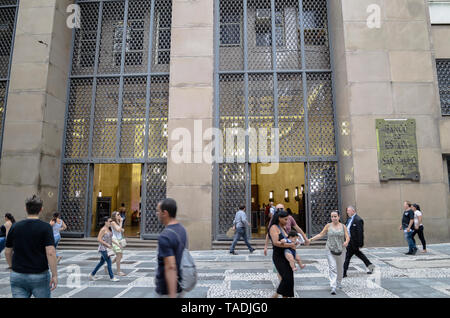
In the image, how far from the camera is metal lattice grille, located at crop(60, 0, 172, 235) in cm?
1223

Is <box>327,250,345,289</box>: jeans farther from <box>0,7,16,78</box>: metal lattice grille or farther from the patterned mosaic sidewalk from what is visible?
<box>0,7,16,78</box>: metal lattice grille

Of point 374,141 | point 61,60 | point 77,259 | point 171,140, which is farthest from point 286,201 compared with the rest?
point 61,60

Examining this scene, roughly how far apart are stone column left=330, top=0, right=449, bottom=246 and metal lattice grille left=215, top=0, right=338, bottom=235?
34.1 inches

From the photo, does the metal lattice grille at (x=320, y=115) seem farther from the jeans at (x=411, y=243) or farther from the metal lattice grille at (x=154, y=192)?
the metal lattice grille at (x=154, y=192)

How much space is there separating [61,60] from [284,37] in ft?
31.8

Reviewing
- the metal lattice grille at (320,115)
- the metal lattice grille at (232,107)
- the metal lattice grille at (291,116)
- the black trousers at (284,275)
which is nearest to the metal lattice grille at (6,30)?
the metal lattice grille at (232,107)

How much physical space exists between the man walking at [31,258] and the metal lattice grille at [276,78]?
322 inches

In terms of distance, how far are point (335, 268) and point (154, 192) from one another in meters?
7.98

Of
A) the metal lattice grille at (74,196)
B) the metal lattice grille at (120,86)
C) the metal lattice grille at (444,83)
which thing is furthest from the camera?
the metal lattice grille at (120,86)

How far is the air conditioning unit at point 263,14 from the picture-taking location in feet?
41.8

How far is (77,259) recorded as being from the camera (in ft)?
30.5

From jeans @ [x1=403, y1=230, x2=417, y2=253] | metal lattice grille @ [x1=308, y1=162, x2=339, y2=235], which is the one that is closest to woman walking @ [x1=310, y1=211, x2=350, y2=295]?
jeans @ [x1=403, y1=230, x2=417, y2=253]

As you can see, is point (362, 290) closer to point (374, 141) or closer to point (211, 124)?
point (374, 141)

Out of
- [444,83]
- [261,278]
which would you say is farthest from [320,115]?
[261,278]
